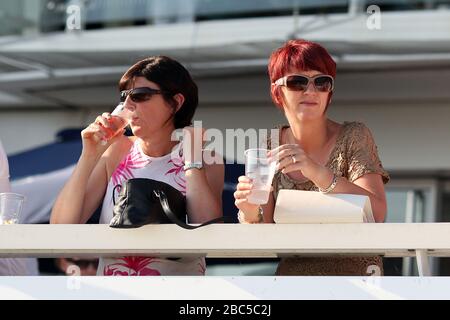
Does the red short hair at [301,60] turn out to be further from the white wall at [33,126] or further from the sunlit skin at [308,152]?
the white wall at [33,126]

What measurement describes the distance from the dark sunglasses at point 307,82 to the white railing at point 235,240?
617 millimetres

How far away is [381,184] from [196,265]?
568mm

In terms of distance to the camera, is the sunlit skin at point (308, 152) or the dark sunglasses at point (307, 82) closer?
the sunlit skin at point (308, 152)

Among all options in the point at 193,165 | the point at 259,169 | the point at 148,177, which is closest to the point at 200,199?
the point at 193,165

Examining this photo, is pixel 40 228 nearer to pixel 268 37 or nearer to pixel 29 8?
pixel 268 37

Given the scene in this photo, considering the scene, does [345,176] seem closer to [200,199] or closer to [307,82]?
[307,82]

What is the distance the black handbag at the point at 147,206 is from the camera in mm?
2510

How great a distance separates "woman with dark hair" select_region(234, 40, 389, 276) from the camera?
280 cm

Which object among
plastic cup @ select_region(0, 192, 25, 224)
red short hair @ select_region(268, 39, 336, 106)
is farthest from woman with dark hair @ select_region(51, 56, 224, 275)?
red short hair @ select_region(268, 39, 336, 106)

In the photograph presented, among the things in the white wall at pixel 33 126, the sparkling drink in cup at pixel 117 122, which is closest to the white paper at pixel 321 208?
the sparkling drink in cup at pixel 117 122

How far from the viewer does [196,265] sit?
291 cm

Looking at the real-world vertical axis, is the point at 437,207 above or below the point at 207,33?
below
